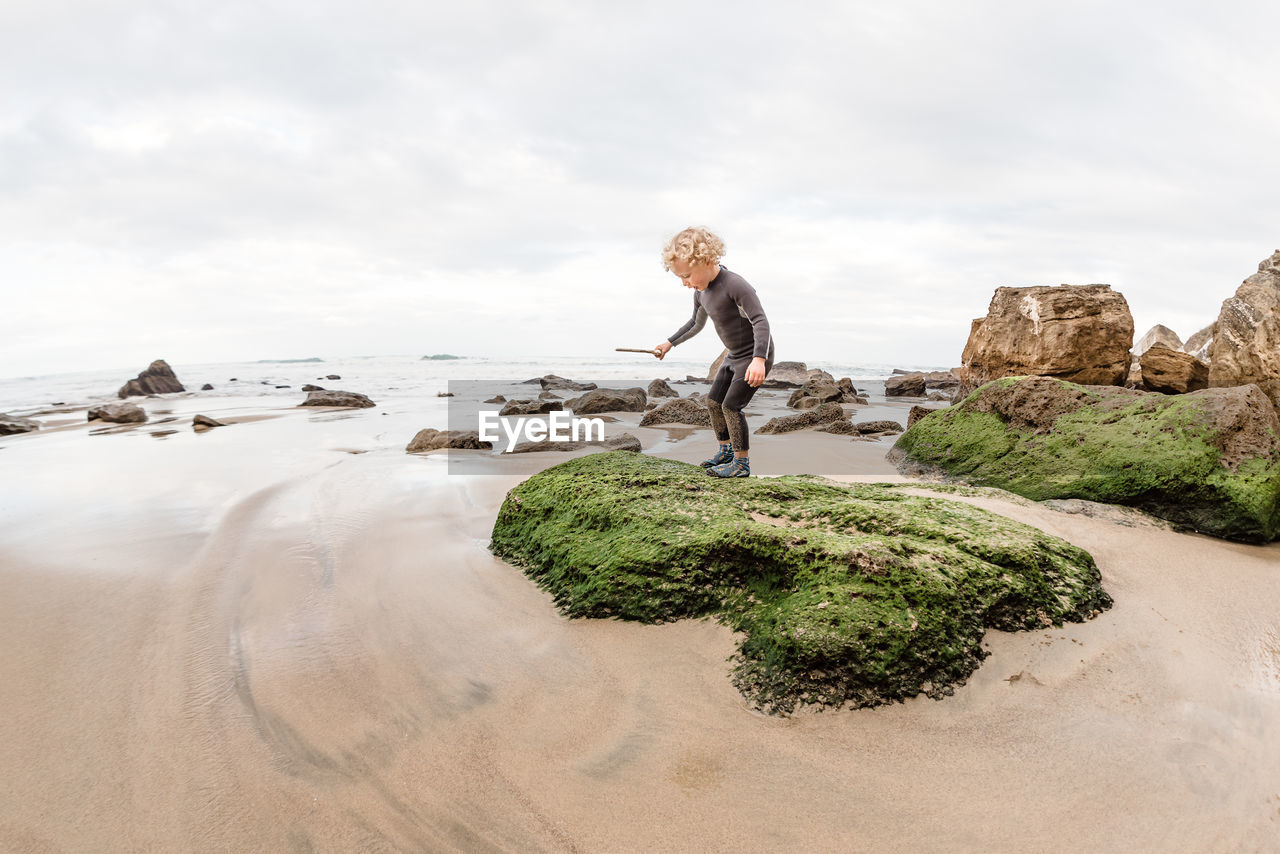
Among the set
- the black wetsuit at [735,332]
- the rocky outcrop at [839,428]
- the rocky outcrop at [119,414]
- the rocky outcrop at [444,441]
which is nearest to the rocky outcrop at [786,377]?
the rocky outcrop at [839,428]

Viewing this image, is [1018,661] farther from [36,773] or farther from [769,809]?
[36,773]

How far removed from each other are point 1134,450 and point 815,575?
9.89 feet

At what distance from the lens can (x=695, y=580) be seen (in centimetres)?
265

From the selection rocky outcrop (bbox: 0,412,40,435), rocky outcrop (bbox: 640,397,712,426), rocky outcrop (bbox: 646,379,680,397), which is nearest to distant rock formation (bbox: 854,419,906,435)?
rocky outcrop (bbox: 640,397,712,426)

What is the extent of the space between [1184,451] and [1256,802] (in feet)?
9.53

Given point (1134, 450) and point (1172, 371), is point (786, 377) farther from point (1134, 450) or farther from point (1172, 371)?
point (1134, 450)

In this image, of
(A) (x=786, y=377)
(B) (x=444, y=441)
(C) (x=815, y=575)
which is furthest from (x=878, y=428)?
(A) (x=786, y=377)

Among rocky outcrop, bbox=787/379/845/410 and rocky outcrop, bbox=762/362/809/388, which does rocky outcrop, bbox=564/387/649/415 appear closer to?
rocky outcrop, bbox=787/379/845/410

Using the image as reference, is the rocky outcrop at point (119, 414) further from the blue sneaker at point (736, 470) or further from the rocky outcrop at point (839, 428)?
the rocky outcrop at point (839, 428)

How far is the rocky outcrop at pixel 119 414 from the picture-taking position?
1188 centimetres

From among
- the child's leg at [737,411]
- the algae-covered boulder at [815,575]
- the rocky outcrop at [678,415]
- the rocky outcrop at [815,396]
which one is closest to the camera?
the algae-covered boulder at [815,575]

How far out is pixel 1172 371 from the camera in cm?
915

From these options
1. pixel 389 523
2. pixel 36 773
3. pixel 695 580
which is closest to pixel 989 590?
pixel 695 580

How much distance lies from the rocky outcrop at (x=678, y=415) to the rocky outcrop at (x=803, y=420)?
1331 millimetres
